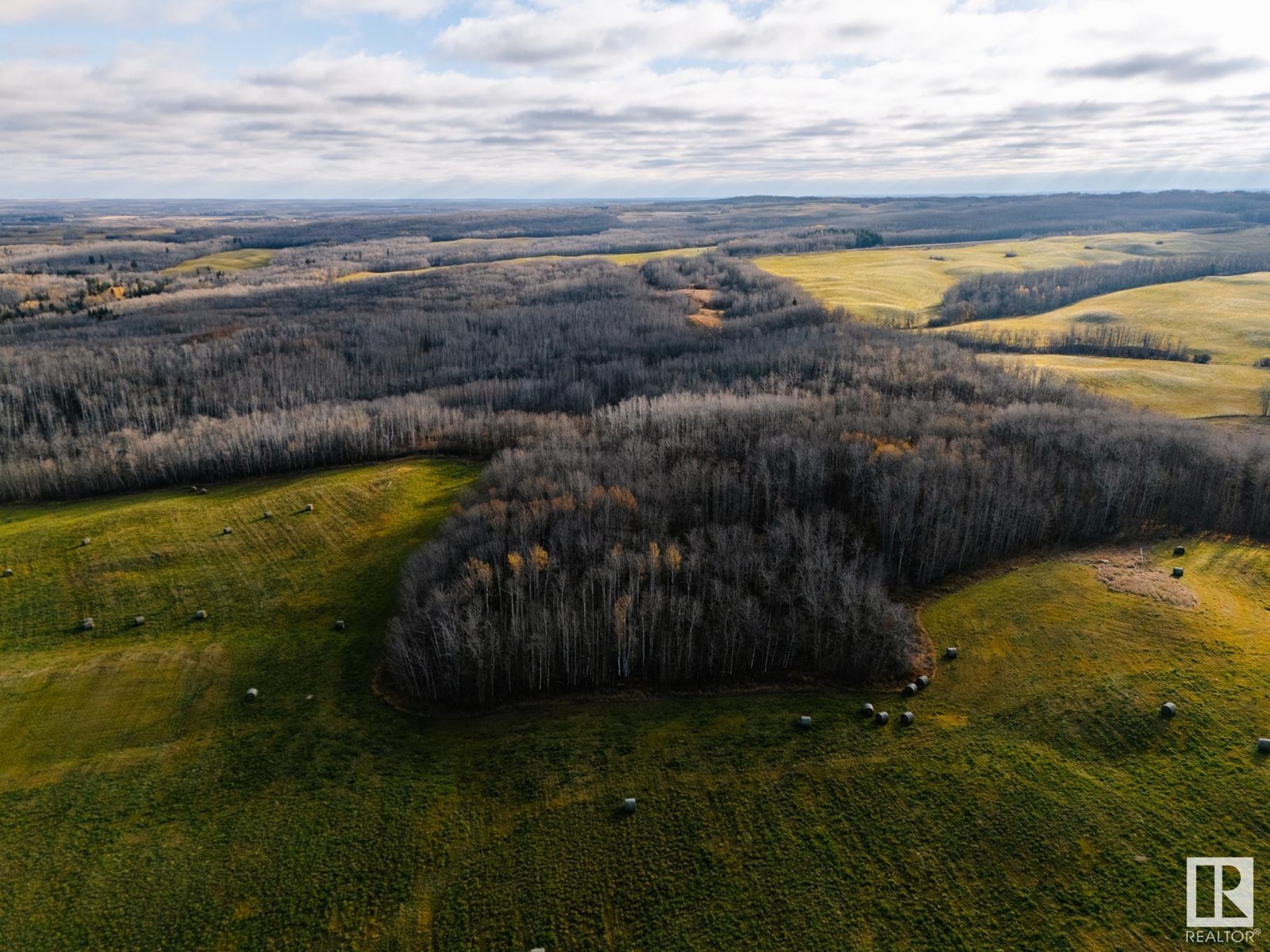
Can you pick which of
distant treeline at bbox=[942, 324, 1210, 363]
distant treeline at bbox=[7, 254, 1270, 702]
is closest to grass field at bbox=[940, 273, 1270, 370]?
distant treeline at bbox=[942, 324, 1210, 363]

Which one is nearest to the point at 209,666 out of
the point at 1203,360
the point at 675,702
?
the point at 675,702

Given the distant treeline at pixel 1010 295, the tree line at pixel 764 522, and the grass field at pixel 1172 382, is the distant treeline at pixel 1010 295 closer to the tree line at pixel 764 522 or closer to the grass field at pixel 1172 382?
the grass field at pixel 1172 382

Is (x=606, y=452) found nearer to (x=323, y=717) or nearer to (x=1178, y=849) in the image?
(x=323, y=717)

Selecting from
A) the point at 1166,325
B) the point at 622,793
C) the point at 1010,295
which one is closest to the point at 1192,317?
the point at 1166,325

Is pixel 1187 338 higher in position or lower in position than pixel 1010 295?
lower

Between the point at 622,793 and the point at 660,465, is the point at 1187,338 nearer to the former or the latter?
the point at 660,465

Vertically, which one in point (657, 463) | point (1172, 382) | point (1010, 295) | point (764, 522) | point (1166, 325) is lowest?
point (764, 522)

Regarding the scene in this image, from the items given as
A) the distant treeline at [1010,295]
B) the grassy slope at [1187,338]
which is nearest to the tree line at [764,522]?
the grassy slope at [1187,338]
